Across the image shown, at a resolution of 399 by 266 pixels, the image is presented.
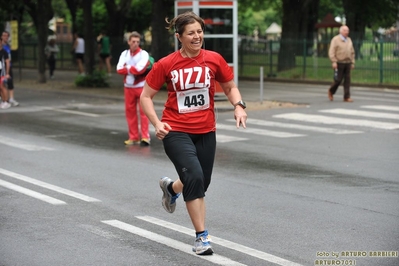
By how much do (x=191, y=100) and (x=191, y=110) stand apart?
3.1 inches

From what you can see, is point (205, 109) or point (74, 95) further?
point (74, 95)

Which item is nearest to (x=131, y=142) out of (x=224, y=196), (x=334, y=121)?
(x=334, y=121)

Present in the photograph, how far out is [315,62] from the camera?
106 ft

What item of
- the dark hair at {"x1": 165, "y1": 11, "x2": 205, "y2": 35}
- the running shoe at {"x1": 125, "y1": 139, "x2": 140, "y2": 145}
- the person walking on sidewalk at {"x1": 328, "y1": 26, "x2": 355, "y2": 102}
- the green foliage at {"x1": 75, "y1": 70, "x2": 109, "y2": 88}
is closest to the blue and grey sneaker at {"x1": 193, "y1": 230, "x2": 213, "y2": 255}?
the dark hair at {"x1": 165, "y1": 11, "x2": 205, "y2": 35}

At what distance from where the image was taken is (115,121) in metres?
18.1

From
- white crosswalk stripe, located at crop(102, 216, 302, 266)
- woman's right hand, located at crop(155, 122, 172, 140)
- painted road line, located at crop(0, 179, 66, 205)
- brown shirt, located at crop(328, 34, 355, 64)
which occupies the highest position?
brown shirt, located at crop(328, 34, 355, 64)

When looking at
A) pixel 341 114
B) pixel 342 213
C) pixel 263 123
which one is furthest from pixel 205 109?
pixel 341 114

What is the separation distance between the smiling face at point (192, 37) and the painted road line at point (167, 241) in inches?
59.7

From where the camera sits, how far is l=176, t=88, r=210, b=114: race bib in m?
6.80

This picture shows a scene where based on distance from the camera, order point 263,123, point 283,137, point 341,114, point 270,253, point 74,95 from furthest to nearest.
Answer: point 74,95
point 341,114
point 263,123
point 283,137
point 270,253

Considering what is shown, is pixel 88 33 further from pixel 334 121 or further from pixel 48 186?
pixel 48 186

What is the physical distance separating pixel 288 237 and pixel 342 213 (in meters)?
1.25

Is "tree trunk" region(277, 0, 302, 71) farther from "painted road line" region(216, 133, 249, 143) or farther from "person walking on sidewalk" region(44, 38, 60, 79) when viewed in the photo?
"painted road line" region(216, 133, 249, 143)

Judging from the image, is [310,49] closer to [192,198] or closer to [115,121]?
[115,121]
